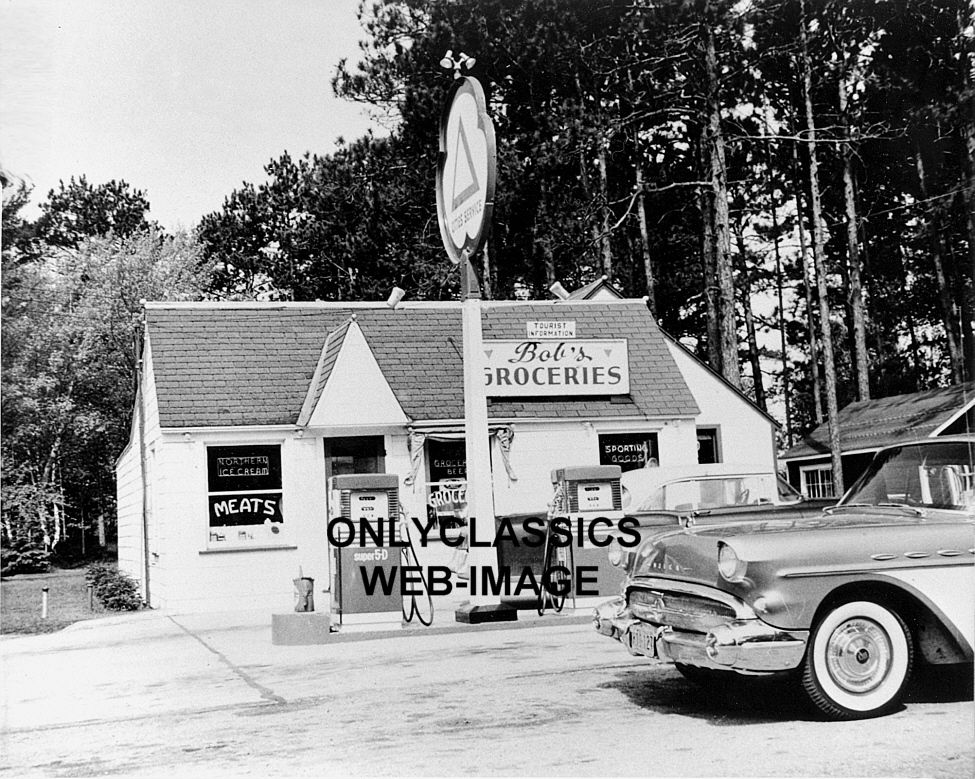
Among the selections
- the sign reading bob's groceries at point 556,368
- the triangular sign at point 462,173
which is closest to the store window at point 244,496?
the sign reading bob's groceries at point 556,368

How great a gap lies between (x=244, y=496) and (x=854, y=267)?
11.8 m

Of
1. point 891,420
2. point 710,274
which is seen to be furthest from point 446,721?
point 710,274

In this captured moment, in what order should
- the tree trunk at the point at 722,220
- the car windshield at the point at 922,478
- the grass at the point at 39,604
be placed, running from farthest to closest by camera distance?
1. the tree trunk at the point at 722,220
2. the grass at the point at 39,604
3. the car windshield at the point at 922,478

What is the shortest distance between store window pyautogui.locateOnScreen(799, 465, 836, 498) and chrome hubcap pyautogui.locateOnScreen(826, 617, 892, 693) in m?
16.3

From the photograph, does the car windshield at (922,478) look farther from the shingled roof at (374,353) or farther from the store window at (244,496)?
the store window at (244,496)

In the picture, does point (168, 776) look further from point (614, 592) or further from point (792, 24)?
point (792, 24)

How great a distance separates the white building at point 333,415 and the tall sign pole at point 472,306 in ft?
13.2

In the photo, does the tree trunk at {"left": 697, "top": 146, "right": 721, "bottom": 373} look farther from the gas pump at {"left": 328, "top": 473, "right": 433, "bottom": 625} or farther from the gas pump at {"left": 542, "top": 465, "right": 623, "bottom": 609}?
the gas pump at {"left": 328, "top": 473, "right": 433, "bottom": 625}

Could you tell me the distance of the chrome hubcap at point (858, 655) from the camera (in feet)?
17.8

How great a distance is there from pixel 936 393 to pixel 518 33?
37.3ft

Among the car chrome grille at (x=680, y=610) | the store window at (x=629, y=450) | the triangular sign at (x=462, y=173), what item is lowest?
the car chrome grille at (x=680, y=610)

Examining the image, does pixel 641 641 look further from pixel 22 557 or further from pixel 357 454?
pixel 22 557

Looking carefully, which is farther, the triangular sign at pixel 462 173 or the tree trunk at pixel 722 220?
the tree trunk at pixel 722 220

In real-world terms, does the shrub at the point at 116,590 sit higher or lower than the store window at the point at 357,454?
lower
